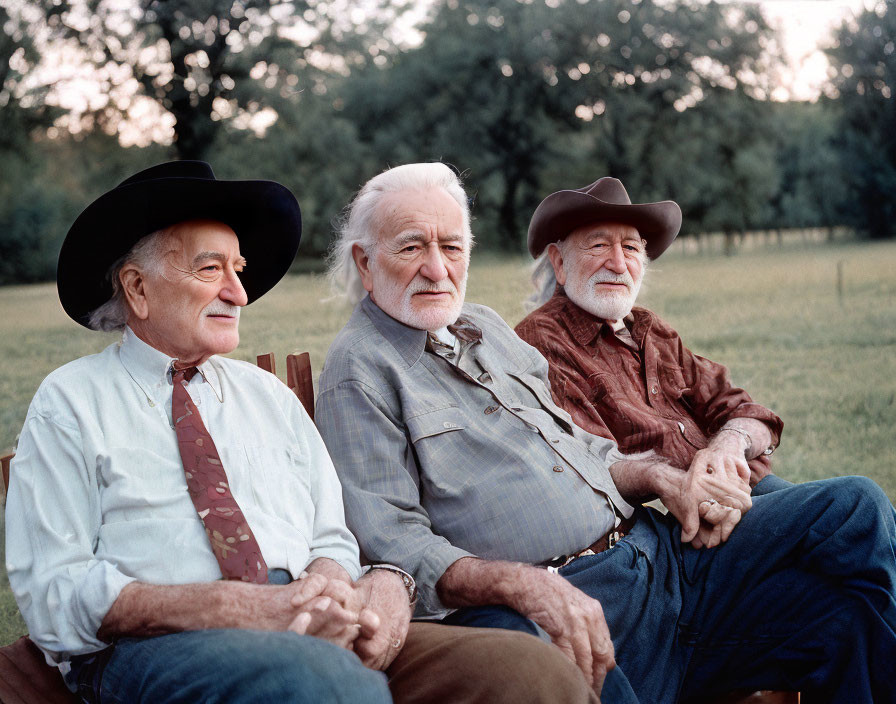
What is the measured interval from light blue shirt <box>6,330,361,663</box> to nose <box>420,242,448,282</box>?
58 cm

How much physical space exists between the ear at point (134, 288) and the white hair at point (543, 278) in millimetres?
1732

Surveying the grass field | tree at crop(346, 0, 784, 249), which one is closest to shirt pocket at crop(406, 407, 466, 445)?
the grass field

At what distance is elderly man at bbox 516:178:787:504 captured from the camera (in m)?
2.95

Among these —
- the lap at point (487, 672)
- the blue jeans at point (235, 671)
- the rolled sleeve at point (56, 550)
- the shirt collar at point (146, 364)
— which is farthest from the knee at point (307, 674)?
the shirt collar at point (146, 364)

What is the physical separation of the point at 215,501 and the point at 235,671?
421mm

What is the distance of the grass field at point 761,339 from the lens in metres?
6.63

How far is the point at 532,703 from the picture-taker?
166 centimetres

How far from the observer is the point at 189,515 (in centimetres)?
188

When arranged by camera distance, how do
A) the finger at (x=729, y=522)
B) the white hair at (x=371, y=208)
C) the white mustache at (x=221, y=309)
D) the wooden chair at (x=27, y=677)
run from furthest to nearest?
the white hair at (x=371, y=208)
the finger at (x=729, y=522)
the white mustache at (x=221, y=309)
the wooden chair at (x=27, y=677)

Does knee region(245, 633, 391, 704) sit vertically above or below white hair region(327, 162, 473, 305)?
below

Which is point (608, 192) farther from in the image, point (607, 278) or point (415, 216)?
point (415, 216)

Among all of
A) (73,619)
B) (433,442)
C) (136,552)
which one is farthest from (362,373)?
(73,619)

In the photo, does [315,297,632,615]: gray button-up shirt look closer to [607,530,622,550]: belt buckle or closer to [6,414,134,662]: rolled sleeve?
[607,530,622,550]: belt buckle

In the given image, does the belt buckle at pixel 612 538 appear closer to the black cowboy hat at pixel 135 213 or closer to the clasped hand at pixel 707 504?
the clasped hand at pixel 707 504
